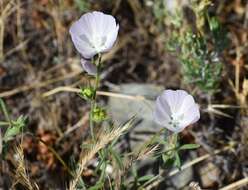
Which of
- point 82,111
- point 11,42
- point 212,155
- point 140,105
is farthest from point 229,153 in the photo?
point 11,42

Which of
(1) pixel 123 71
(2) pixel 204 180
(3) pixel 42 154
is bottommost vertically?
(2) pixel 204 180

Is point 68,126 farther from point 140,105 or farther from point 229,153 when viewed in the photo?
point 229,153

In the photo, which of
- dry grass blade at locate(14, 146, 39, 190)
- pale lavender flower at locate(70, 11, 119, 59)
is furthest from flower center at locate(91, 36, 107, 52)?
dry grass blade at locate(14, 146, 39, 190)

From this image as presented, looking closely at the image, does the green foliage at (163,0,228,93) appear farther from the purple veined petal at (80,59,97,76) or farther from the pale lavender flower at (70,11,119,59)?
the purple veined petal at (80,59,97,76)

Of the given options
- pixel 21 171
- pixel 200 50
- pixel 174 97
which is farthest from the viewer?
pixel 200 50

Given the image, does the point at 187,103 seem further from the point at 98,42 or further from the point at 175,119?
the point at 98,42

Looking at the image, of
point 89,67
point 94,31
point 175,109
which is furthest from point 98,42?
point 175,109
